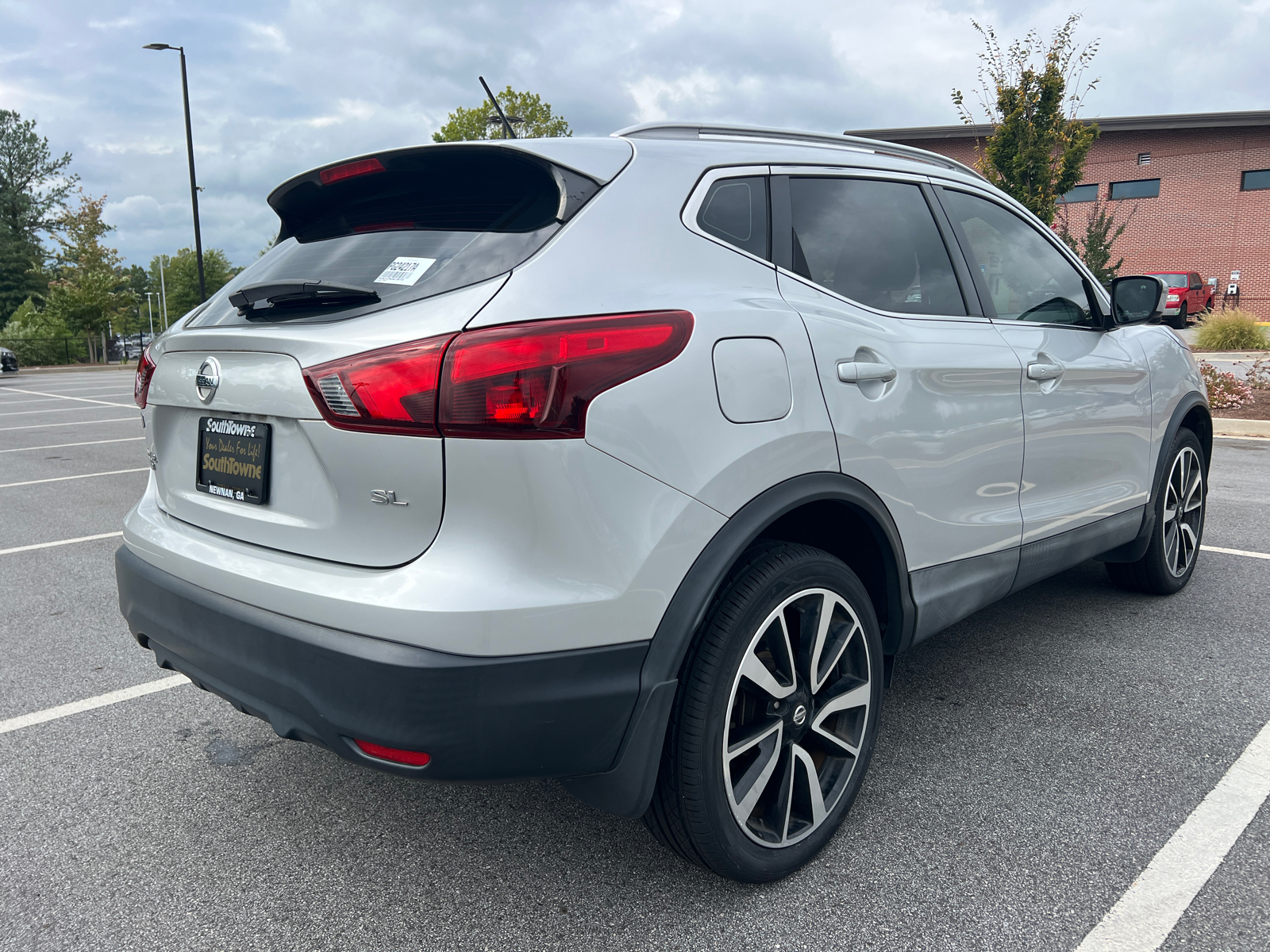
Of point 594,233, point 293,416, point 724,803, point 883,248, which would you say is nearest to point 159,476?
point 293,416

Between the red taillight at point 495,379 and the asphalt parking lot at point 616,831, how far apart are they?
1162 mm

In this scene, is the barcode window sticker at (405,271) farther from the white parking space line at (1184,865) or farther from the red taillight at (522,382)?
the white parking space line at (1184,865)

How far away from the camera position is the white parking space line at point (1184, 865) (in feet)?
6.68

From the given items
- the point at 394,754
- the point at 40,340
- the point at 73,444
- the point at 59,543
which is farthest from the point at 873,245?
the point at 40,340

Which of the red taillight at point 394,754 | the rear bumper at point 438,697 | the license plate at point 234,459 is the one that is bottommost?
the red taillight at point 394,754

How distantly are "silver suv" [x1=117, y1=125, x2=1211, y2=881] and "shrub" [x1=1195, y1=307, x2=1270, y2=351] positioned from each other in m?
21.8

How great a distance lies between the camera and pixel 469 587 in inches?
68.9

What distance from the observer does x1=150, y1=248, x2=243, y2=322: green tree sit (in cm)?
8406

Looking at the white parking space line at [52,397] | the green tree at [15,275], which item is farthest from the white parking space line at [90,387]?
the green tree at [15,275]

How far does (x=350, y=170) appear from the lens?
7.73ft

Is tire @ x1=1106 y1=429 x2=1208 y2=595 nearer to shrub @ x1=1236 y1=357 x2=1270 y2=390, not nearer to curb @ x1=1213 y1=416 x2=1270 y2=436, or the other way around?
curb @ x1=1213 y1=416 x2=1270 y2=436

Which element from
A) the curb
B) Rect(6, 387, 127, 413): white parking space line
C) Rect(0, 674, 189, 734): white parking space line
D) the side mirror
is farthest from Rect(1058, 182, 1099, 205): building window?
Rect(0, 674, 189, 734): white parking space line

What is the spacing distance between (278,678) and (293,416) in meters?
0.55

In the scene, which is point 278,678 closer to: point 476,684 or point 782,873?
point 476,684
